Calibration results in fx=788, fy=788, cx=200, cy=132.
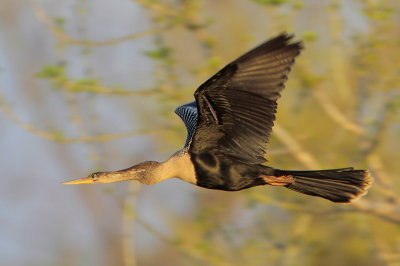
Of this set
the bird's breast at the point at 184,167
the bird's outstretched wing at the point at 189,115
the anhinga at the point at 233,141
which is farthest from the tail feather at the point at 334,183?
the bird's outstretched wing at the point at 189,115

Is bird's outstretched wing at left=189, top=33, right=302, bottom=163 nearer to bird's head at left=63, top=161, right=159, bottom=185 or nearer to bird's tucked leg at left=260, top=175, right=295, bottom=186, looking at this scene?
bird's tucked leg at left=260, top=175, right=295, bottom=186

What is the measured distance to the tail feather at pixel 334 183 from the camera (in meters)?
5.76

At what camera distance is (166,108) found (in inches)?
304

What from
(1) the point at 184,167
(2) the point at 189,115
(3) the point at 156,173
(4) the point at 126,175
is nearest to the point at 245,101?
(1) the point at 184,167

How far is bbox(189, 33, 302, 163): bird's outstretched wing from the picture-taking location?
5.00 m

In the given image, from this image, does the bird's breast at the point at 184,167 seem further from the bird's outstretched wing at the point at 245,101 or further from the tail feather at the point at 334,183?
the tail feather at the point at 334,183

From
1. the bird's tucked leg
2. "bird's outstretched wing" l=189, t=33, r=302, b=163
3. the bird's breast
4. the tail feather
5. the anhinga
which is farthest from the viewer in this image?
the tail feather

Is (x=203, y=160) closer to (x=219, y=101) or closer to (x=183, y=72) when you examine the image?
(x=219, y=101)

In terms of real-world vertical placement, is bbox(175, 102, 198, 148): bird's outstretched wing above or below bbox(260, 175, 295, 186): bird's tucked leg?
above

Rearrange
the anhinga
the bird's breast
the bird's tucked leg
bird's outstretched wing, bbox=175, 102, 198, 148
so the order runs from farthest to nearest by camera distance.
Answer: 1. bird's outstretched wing, bbox=175, 102, 198, 148
2. the bird's tucked leg
3. the bird's breast
4. the anhinga

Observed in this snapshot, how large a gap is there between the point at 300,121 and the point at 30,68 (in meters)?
5.06

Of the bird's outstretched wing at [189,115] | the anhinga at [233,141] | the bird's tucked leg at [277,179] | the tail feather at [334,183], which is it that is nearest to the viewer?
the anhinga at [233,141]

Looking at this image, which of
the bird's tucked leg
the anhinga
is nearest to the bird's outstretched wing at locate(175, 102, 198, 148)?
the anhinga

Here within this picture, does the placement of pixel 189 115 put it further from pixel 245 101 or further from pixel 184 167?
pixel 245 101
